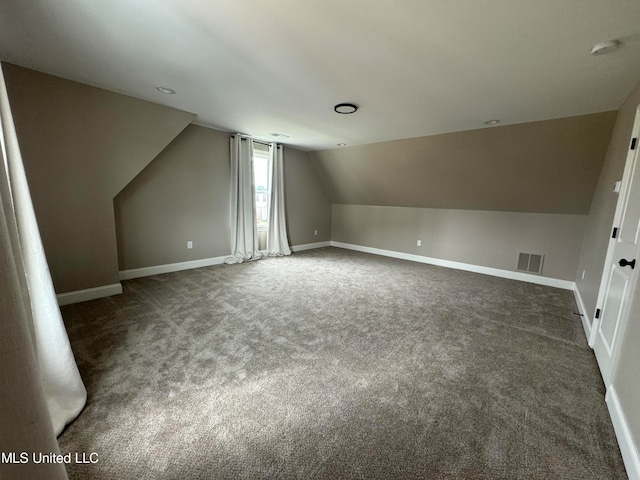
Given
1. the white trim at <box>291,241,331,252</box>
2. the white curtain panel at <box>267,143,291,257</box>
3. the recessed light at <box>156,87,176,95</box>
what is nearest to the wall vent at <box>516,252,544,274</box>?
the white trim at <box>291,241,331,252</box>

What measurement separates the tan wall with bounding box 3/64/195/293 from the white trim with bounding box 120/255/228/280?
47 centimetres

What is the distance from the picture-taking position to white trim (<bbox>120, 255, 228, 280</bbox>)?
3.62m

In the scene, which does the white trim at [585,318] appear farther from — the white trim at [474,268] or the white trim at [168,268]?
the white trim at [168,268]

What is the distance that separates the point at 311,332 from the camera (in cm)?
238

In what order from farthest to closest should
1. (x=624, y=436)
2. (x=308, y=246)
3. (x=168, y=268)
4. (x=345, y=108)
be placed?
(x=308, y=246) < (x=168, y=268) < (x=345, y=108) < (x=624, y=436)

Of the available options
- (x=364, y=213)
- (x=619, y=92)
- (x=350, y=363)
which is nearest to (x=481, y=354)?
(x=350, y=363)

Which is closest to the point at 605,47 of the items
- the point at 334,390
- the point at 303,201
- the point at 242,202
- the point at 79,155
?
the point at 334,390

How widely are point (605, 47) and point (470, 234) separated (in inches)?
132

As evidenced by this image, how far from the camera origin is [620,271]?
1833 mm

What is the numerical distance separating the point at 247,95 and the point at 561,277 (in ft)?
16.0

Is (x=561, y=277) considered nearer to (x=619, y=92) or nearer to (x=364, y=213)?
(x=619, y=92)

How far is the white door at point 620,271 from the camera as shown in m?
1.65

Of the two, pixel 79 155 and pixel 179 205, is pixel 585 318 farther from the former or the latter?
pixel 79 155

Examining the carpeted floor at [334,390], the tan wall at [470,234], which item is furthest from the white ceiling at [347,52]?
the carpeted floor at [334,390]
